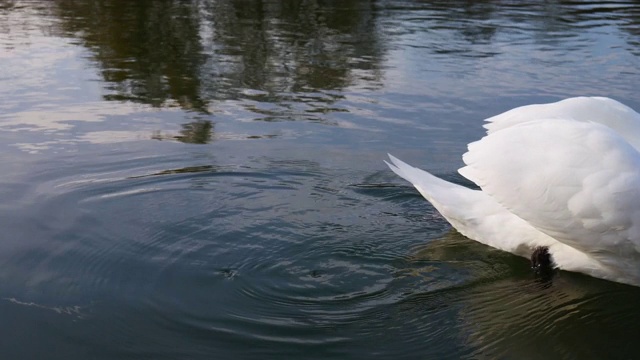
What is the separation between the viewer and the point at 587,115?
5.44 metres

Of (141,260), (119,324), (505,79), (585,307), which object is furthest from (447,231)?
(505,79)

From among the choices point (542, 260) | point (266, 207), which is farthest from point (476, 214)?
point (266, 207)

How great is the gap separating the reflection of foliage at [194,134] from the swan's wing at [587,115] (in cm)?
291

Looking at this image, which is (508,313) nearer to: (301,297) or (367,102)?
(301,297)

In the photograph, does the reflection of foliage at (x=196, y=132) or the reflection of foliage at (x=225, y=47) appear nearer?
the reflection of foliage at (x=196, y=132)

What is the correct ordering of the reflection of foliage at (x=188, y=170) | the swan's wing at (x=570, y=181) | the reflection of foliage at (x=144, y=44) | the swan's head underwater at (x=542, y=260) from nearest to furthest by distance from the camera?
1. the swan's wing at (x=570, y=181)
2. the swan's head underwater at (x=542, y=260)
3. the reflection of foliage at (x=188, y=170)
4. the reflection of foliage at (x=144, y=44)

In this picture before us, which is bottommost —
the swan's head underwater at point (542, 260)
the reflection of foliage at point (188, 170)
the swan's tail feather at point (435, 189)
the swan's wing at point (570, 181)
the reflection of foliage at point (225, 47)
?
the swan's head underwater at point (542, 260)

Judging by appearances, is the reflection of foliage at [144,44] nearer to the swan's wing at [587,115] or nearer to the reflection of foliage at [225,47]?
the reflection of foliage at [225,47]

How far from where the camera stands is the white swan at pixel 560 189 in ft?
15.1

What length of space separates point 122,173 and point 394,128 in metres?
2.58

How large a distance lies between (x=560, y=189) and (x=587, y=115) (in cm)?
87

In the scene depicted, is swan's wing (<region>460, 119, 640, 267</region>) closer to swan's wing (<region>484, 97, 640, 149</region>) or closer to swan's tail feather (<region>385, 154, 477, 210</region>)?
swan's wing (<region>484, 97, 640, 149</region>)

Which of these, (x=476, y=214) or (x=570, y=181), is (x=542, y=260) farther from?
(x=570, y=181)

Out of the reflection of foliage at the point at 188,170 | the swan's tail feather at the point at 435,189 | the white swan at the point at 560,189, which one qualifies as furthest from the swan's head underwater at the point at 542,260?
the reflection of foliage at the point at 188,170
